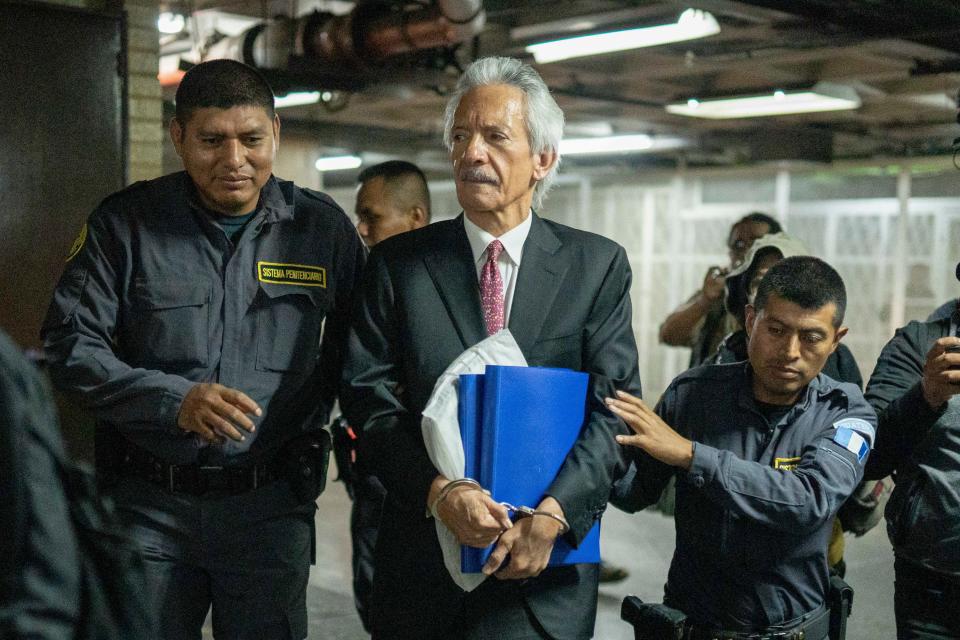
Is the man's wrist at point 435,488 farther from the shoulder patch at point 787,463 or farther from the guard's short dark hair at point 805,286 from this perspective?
the guard's short dark hair at point 805,286

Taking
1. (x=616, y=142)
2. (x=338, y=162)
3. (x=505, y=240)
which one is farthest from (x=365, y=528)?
(x=338, y=162)

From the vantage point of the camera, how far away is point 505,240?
199 centimetres

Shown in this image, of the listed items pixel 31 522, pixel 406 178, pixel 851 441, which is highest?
pixel 406 178

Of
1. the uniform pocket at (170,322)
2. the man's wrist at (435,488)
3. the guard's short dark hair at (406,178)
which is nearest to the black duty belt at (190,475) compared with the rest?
the uniform pocket at (170,322)

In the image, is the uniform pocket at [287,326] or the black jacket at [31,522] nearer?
the black jacket at [31,522]

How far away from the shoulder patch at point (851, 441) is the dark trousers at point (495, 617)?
0.77 metres

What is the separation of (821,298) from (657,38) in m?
3.44

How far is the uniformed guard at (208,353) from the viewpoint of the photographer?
2057 millimetres

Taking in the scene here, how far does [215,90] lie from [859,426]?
5.12 ft

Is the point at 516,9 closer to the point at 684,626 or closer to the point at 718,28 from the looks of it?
the point at 718,28

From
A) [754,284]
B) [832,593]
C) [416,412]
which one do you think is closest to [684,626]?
[832,593]

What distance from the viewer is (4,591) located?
927 millimetres

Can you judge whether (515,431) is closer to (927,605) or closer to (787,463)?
(787,463)

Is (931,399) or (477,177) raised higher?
(477,177)
